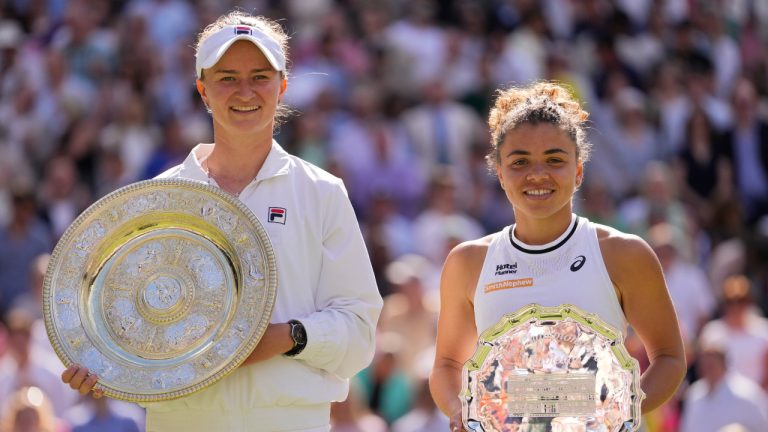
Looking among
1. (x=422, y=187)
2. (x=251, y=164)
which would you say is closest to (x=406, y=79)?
(x=422, y=187)

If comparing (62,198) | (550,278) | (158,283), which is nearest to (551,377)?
(550,278)

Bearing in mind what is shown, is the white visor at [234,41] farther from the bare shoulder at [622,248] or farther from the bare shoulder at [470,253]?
the bare shoulder at [622,248]

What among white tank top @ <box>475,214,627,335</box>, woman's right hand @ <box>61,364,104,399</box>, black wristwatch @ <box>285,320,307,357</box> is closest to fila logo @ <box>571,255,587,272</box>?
white tank top @ <box>475,214,627,335</box>

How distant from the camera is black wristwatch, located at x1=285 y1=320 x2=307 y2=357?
4230 mm

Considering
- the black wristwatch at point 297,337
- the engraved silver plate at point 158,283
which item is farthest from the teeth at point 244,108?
the black wristwatch at point 297,337

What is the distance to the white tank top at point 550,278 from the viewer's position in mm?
4105

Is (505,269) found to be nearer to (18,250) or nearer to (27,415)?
(27,415)

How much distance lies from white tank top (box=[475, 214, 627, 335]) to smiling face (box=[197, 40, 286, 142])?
0.80m

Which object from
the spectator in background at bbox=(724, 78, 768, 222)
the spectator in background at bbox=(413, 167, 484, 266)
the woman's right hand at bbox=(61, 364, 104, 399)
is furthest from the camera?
the spectator in background at bbox=(724, 78, 768, 222)

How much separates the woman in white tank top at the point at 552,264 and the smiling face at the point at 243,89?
69 centimetres

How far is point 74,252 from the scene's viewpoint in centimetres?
426

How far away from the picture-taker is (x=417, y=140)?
10773 millimetres

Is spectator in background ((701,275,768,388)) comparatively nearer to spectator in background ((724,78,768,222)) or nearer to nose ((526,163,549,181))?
spectator in background ((724,78,768,222))

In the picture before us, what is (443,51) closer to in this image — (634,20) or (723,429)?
(634,20)
